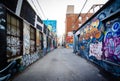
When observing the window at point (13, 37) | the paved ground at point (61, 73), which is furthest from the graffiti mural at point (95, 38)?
the window at point (13, 37)

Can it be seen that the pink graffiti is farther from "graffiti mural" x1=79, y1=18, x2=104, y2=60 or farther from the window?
the window

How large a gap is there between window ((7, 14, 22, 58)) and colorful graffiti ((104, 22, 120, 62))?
15.5ft

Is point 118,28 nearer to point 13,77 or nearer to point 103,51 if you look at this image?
point 103,51

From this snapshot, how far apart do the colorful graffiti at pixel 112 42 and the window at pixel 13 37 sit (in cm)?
471

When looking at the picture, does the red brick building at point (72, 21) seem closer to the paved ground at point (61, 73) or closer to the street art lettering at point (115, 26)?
the paved ground at point (61, 73)

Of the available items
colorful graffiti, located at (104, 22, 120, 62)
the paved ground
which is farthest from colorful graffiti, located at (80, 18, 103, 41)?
the paved ground

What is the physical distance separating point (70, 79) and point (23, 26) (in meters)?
3.83

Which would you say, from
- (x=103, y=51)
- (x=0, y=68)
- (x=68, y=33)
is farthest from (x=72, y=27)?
(x=0, y=68)

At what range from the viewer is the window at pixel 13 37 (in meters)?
4.61

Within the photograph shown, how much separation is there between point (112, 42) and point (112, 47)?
24 centimetres

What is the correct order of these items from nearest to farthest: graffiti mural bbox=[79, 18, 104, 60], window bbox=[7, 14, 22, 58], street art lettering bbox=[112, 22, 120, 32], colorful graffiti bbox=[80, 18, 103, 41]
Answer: window bbox=[7, 14, 22, 58], street art lettering bbox=[112, 22, 120, 32], graffiti mural bbox=[79, 18, 104, 60], colorful graffiti bbox=[80, 18, 103, 41]

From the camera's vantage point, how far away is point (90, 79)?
14.8 feet

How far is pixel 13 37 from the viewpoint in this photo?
16.5 ft

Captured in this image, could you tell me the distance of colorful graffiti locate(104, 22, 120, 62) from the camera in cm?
479
